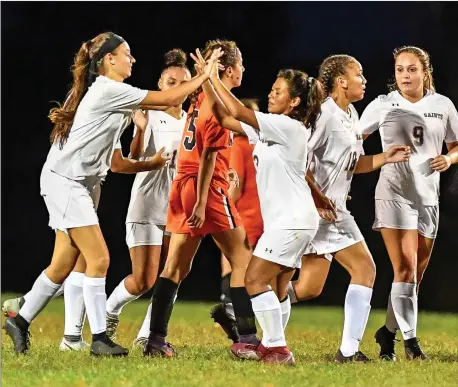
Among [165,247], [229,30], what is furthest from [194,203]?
[229,30]

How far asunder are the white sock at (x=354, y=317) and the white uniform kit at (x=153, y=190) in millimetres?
1721

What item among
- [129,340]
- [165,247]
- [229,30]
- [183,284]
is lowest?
[183,284]

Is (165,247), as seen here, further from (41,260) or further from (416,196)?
(41,260)

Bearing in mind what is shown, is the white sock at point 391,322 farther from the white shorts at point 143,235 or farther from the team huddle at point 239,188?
the white shorts at point 143,235

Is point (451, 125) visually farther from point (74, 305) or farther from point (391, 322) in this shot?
point (74, 305)

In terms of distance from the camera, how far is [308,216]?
7.02 m

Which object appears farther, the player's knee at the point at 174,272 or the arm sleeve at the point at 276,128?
the player's knee at the point at 174,272

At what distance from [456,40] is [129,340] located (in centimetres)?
760

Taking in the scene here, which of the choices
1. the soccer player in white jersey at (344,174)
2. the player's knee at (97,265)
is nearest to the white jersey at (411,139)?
the soccer player in white jersey at (344,174)

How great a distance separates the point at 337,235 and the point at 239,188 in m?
1.35

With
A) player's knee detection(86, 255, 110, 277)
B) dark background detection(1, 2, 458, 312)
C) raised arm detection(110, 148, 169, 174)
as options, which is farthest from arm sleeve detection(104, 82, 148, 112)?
dark background detection(1, 2, 458, 312)

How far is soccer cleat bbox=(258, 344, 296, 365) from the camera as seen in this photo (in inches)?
276

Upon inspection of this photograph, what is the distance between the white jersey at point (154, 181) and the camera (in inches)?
335

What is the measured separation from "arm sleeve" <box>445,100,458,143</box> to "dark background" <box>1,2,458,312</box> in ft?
18.2
